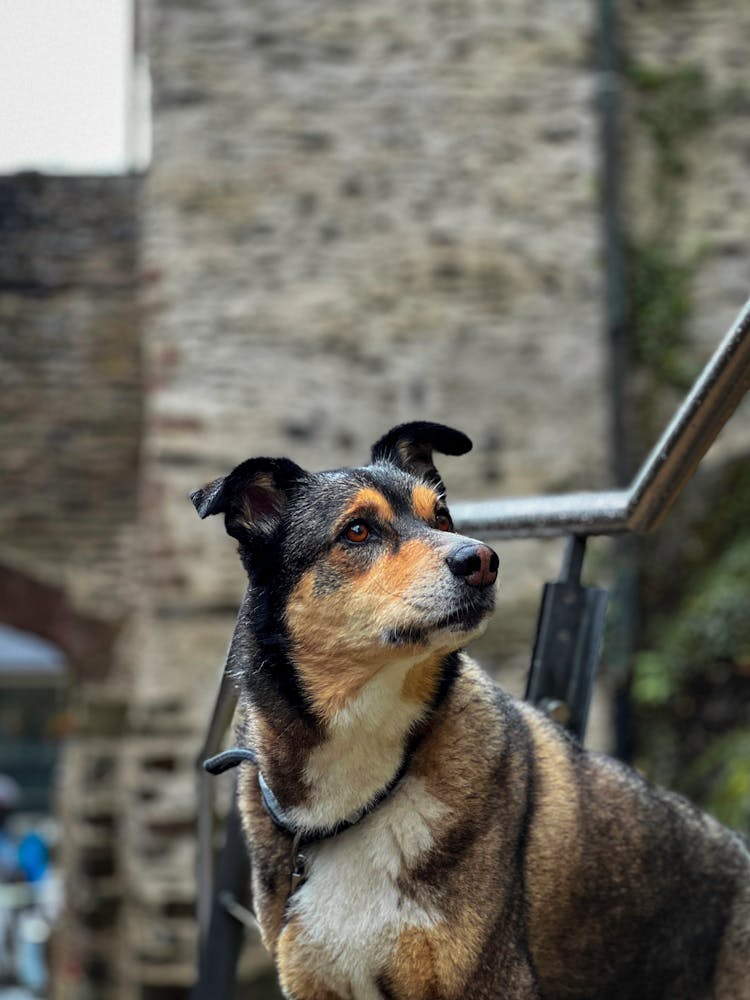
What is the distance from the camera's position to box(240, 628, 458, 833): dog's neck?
2057mm

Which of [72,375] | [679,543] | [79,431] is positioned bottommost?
[79,431]

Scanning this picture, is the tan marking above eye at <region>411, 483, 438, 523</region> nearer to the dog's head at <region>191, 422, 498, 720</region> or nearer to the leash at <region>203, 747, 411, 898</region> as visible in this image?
the dog's head at <region>191, 422, 498, 720</region>

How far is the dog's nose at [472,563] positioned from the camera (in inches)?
78.0

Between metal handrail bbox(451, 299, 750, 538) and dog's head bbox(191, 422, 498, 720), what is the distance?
28 cm

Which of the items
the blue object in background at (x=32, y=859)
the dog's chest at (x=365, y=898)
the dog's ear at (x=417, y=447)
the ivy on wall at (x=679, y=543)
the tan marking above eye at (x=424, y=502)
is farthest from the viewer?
the blue object in background at (x=32, y=859)

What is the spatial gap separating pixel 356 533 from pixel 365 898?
1.71 ft

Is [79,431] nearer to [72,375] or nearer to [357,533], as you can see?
[72,375]

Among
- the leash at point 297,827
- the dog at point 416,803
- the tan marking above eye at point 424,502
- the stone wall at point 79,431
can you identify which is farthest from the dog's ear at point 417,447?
the stone wall at point 79,431

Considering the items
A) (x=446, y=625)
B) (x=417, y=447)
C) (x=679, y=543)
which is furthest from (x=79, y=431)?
(x=446, y=625)

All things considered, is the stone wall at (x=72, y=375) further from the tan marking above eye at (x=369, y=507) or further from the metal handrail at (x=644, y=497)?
the tan marking above eye at (x=369, y=507)

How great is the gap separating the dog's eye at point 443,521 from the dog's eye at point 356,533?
0.44ft

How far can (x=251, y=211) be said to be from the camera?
24.8 ft

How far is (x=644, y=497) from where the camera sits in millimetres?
2277

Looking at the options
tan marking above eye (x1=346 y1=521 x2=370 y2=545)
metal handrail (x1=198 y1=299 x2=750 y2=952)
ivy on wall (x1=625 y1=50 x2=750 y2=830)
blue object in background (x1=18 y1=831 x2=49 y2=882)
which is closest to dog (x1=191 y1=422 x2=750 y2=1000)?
tan marking above eye (x1=346 y1=521 x2=370 y2=545)
